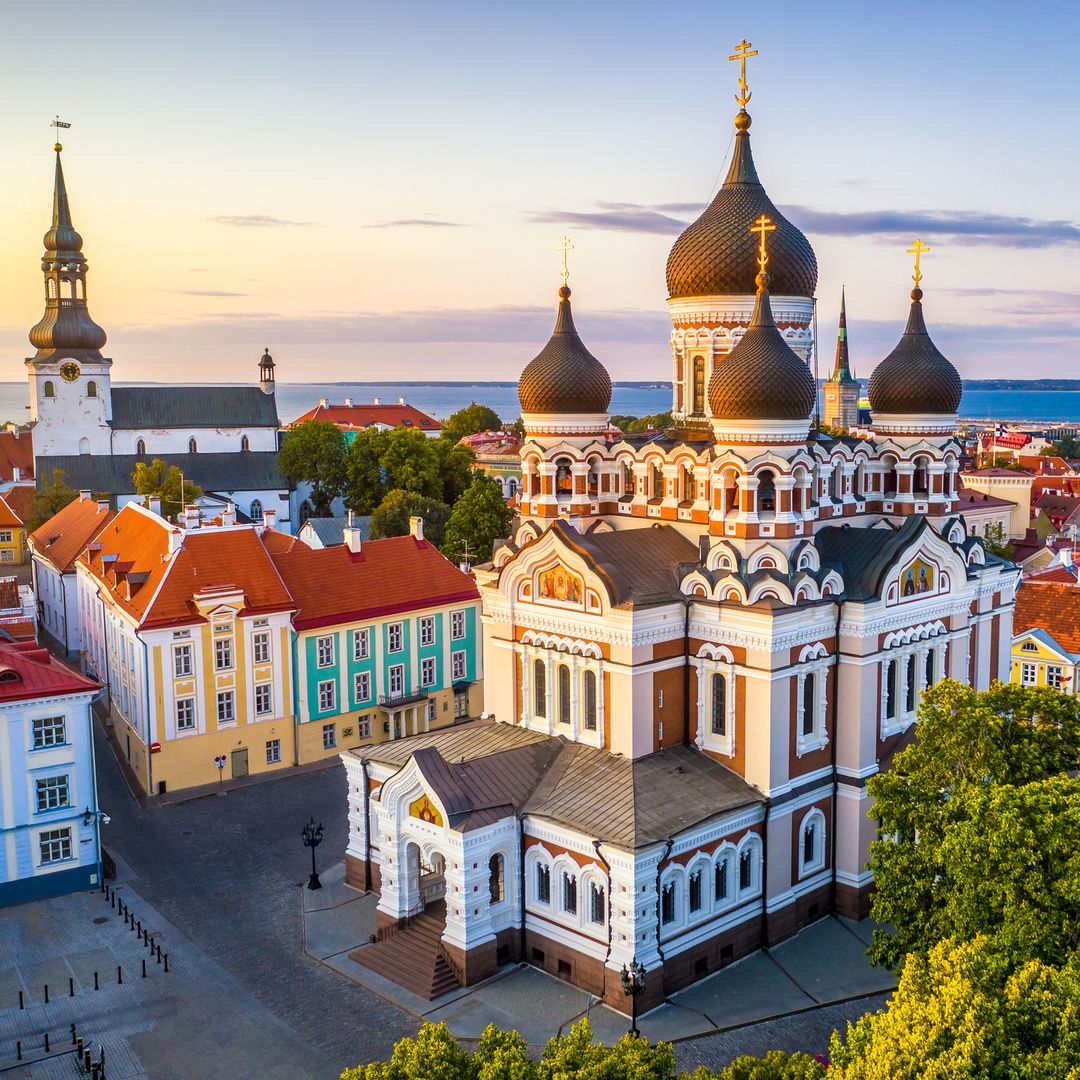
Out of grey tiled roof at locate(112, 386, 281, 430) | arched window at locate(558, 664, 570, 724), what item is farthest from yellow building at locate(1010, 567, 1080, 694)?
grey tiled roof at locate(112, 386, 281, 430)

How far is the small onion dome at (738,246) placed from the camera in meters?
33.1

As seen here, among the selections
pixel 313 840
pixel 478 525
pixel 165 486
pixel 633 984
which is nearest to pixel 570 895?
pixel 633 984

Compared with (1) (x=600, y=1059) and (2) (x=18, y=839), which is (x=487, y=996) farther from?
(2) (x=18, y=839)

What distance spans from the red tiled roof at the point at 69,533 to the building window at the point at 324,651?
778 inches

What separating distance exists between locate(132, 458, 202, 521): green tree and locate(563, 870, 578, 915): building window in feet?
153

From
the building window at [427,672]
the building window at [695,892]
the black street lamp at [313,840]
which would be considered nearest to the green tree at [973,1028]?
the building window at [695,892]

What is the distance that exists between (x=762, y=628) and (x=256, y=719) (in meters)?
20.3

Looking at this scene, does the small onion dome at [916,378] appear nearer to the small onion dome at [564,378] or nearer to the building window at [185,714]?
the small onion dome at [564,378]

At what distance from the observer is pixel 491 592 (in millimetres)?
31078

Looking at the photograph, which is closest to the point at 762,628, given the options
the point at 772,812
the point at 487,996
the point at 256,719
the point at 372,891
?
the point at 772,812

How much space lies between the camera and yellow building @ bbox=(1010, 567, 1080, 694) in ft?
136

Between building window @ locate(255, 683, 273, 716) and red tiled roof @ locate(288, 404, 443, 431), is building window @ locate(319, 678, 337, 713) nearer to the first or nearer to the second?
building window @ locate(255, 683, 273, 716)

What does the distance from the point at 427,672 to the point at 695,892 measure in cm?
2013

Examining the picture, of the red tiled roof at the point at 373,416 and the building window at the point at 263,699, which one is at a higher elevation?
the red tiled roof at the point at 373,416
